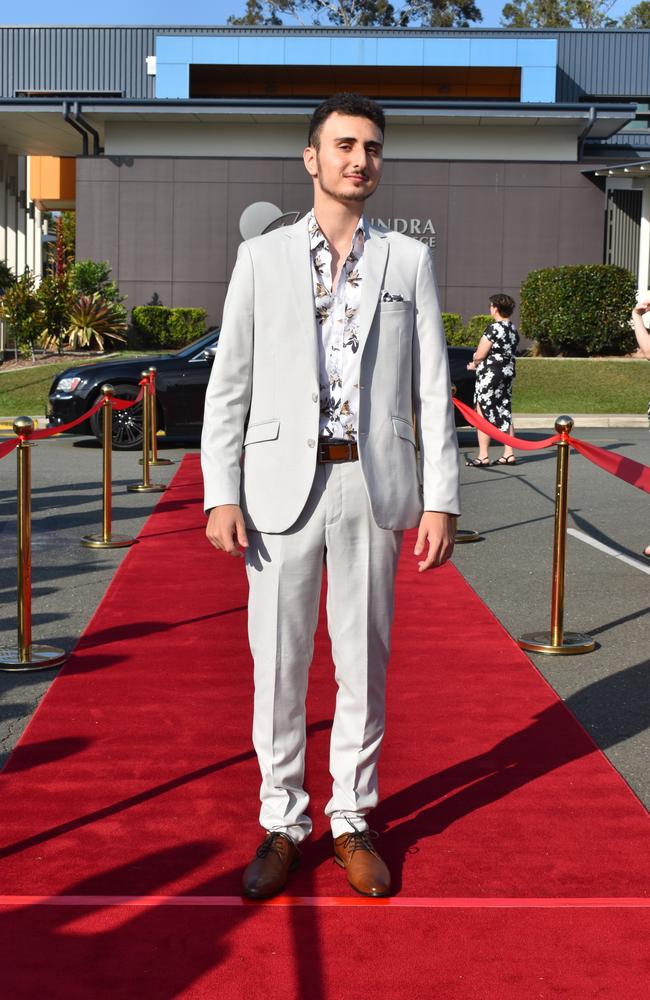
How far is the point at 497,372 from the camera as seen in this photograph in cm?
1483

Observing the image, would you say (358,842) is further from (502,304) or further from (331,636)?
(502,304)

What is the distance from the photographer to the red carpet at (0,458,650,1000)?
3316 mm

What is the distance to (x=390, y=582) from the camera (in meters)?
3.84

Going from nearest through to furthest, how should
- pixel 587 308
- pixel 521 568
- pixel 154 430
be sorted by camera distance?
1. pixel 521 568
2. pixel 154 430
3. pixel 587 308

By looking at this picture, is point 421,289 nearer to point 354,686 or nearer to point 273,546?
point 273,546

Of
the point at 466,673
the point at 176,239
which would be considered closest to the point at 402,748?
the point at 466,673

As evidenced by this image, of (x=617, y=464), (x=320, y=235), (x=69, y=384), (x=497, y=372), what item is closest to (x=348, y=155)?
(x=320, y=235)

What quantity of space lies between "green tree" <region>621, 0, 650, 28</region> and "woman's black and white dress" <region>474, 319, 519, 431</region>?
56.7 m

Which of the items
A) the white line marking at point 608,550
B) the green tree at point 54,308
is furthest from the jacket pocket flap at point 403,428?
the green tree at point 54,308

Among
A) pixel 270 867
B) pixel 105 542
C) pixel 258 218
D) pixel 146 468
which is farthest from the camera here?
A: pixel 258 218

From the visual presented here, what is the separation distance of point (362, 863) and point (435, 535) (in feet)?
3.17

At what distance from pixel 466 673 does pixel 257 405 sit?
291 cm

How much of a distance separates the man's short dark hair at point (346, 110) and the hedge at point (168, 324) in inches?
1053

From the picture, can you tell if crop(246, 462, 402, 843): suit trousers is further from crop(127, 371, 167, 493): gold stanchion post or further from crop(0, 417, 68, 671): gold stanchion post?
crop(127, 371, 167, 493): gold stanchion post
